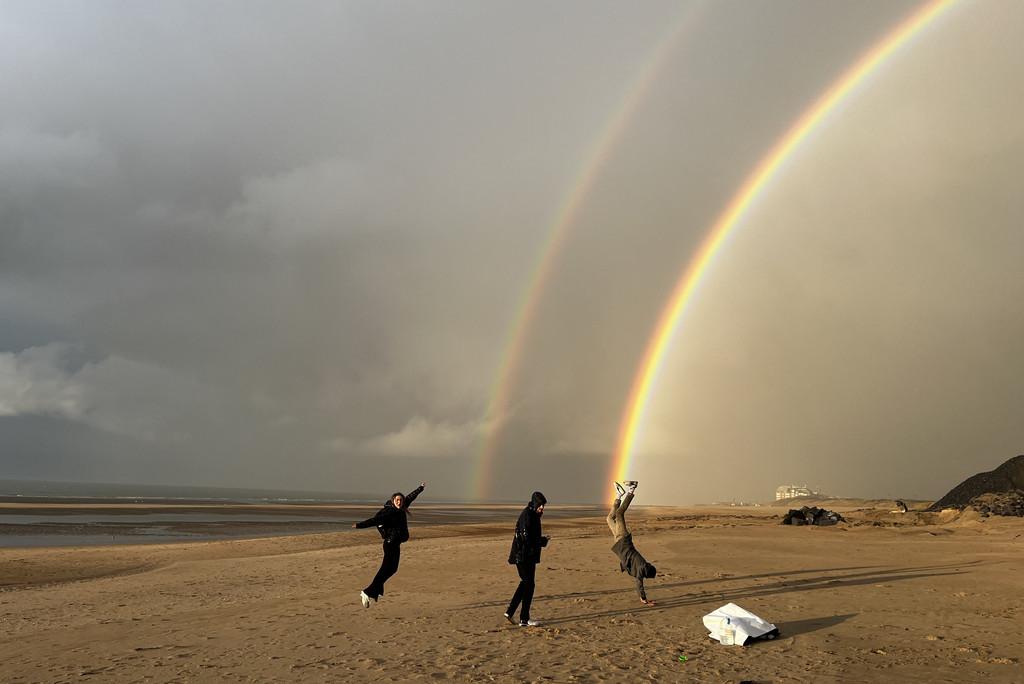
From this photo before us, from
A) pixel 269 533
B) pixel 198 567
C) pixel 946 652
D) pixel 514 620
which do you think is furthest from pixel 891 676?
pixel 269 533

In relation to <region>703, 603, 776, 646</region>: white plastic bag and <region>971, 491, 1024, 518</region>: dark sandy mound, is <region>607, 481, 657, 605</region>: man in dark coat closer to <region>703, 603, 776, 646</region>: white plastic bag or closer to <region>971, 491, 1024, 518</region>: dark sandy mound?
<region>703, 603, 776, 646</region>: white plastic bag

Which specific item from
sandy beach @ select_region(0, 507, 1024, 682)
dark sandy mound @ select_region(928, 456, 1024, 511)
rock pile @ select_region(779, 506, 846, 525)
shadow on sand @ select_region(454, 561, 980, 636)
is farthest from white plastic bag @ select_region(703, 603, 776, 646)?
dark sandy mound @ select_region(928, 456, 1024, 511)

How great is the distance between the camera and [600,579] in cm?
2011

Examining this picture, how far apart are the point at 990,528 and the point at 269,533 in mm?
47262

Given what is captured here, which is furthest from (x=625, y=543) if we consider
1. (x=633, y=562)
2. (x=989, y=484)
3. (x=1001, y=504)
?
(x=989, y=484)

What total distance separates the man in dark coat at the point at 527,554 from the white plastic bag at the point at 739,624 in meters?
3.18

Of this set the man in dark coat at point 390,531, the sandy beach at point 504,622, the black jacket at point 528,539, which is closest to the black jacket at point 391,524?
the man in dark coat at point 390,531

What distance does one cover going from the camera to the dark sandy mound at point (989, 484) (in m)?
57.4

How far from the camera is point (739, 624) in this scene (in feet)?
40.0

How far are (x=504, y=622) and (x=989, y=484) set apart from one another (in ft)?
199

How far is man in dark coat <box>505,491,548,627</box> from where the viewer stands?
13.2 metres

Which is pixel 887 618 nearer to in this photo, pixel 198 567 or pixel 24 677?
pixel 24 677

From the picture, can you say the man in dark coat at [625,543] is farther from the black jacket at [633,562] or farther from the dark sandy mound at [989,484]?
the dark sandy mound at [989,484]

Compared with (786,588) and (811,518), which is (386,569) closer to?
(786,588)
